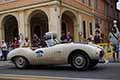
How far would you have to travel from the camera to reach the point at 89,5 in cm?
4450

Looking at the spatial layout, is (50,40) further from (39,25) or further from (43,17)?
(39,25)

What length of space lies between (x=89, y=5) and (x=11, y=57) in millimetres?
30563

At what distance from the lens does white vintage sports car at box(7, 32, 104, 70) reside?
1306 cm

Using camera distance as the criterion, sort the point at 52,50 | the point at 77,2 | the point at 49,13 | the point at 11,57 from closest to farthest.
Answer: the point at 52,50 → the point at 11,57 → the point at 49,13 → the point at 77,2

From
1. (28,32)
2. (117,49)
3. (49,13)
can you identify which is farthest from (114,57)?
(28,32)

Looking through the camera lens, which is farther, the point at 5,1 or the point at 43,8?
the point at 5,1

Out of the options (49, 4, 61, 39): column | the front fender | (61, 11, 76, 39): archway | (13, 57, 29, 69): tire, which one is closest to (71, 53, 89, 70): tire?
the front fender

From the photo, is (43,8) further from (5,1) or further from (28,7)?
(5,1)

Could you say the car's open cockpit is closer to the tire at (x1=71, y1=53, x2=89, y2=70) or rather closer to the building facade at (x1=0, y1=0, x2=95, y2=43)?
the tire at (x1=71, y1=53, x2=89, y2=70)

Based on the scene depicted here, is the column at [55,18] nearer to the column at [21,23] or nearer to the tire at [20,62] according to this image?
the column at [21,23]

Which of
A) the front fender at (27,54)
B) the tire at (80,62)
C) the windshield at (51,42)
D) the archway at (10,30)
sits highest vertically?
the archway at (10,30)

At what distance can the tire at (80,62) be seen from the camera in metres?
13.1

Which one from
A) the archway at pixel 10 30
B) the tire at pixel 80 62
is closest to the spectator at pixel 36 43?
the tire at pixel 80 62

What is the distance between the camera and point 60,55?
13.5 metres
